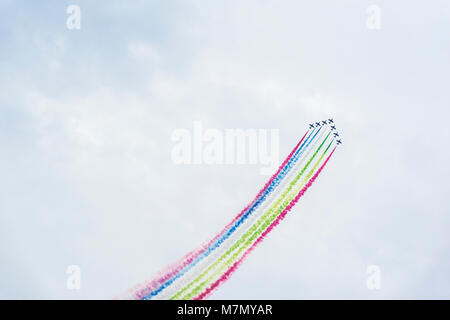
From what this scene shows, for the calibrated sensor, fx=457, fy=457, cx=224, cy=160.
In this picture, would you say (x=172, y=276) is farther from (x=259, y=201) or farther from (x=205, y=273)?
(x=259, y=201)

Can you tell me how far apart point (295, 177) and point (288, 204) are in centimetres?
262

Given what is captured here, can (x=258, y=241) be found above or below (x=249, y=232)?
below

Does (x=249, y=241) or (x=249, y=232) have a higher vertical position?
(x=249, y=232)

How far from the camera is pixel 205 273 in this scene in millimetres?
37031

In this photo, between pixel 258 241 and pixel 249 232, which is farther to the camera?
pixel 249 232
